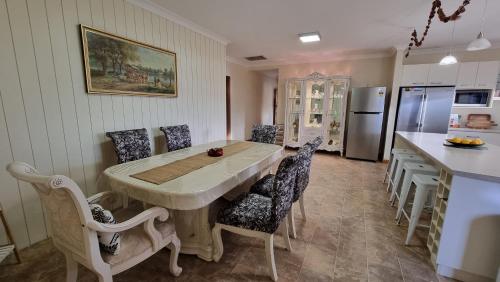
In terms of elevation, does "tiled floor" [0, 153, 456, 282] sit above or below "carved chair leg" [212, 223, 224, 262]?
below

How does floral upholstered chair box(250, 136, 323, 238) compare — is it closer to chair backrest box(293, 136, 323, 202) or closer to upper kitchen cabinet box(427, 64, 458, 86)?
chair backrest box(293, 136, 323, 202)

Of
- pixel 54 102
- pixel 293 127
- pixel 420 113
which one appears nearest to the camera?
pixel 54 102

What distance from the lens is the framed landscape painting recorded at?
2188 millimetres

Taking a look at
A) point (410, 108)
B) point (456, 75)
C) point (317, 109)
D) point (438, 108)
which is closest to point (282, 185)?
point (410, 108)

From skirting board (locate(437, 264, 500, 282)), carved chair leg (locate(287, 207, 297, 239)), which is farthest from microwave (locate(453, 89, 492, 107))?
carved chair leg (locate(287, 207, 297, 239))

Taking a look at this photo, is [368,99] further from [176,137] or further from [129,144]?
[129,144]

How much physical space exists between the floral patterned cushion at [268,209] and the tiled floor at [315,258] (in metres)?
0.42

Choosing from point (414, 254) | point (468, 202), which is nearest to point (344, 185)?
point (414, 254)

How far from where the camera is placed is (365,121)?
15.3 ft

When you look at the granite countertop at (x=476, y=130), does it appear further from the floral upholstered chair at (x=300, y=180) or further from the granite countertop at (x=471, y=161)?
the floral upholstered chair at (x=300, y=180)

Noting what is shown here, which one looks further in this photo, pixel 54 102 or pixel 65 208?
pixel 54 102

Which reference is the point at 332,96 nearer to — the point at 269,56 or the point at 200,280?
the point at 269,56

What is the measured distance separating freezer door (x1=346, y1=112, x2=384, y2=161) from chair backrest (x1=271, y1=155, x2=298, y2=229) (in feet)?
12.9

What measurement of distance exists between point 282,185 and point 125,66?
2329 millimetres
